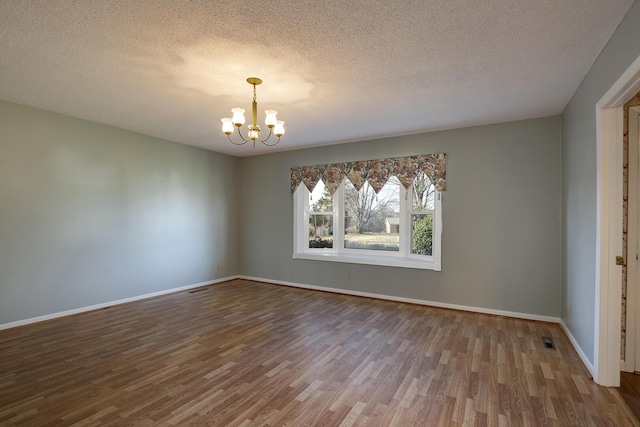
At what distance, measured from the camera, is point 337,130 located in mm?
4520

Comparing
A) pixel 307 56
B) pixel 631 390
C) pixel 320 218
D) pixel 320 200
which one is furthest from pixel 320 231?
pixel 631 390

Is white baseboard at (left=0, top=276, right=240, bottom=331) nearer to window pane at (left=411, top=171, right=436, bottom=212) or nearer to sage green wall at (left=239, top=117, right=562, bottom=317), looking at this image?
sage green wall at (left=239, top=117, right=562, bottom=317)

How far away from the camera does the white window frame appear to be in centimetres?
450

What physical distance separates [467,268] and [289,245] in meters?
2.96

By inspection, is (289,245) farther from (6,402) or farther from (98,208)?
(6,402)

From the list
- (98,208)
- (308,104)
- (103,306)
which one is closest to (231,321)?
(103,306)

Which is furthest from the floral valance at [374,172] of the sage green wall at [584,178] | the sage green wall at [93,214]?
the sage green wall at [93,214]

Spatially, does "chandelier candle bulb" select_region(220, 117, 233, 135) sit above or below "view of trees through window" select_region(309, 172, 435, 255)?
above

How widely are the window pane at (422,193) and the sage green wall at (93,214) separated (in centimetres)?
360

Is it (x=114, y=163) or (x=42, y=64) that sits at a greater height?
(x=42, y=64)

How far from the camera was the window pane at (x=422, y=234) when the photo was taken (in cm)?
469

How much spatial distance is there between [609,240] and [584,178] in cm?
73

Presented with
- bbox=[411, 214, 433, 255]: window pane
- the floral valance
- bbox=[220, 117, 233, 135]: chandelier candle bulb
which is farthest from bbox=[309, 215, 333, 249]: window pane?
bbox=[220, 117, 233, 135]: chandelier candle bulb

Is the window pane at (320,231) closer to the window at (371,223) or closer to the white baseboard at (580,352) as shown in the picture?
the window at (371,223)
